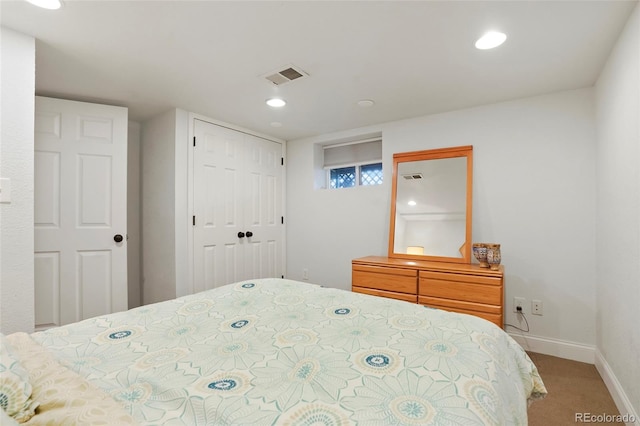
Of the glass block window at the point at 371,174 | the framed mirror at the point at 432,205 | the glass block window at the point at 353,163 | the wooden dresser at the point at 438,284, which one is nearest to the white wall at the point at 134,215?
the glass block window at the point at 353,163

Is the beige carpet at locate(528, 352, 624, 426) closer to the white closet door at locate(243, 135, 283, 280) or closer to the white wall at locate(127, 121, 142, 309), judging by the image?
the white closet door at locate(243, 135, 283, 280)

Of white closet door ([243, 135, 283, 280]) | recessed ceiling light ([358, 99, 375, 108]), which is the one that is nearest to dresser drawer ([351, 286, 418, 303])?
white closet door ([243, 135, 283, 280])

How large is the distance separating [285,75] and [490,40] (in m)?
1.34

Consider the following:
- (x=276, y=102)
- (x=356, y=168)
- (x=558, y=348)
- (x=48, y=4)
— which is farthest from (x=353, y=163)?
(x=48, y=4)

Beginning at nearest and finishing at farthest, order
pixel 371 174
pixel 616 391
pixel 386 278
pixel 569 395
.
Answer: pixel 616 391
pixel 569 395
pixel 386 278
pixel 371 174

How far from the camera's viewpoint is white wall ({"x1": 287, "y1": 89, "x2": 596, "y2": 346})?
2459 mm

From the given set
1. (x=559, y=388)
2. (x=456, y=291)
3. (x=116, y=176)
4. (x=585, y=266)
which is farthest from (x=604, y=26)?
(x=116, y=176)

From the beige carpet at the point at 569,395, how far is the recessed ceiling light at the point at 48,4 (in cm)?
332

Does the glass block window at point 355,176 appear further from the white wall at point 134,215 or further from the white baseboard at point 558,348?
the white wall at point 134,215

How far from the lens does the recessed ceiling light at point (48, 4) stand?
151 centimetres

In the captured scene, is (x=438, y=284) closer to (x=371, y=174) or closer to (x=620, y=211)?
(x=620, y=211)

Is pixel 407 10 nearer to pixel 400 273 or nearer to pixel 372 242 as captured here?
pixel 400 273

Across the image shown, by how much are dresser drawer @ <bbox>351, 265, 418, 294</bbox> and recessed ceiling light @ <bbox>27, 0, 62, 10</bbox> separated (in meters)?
2.69

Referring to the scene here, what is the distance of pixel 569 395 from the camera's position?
1975 mm
